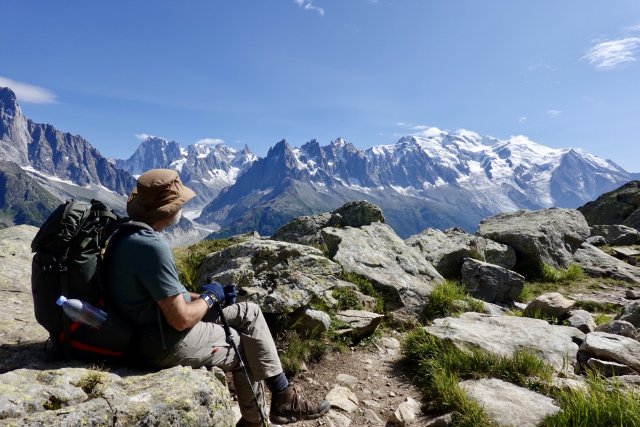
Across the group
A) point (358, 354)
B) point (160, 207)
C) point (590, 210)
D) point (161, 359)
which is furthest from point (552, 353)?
point (590, 210)

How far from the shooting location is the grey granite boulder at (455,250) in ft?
58.4

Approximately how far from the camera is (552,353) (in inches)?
349

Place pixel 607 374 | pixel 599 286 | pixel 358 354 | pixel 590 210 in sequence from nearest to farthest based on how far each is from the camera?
pixel 607 374 → pixel 358 354 → pixel 599 286 → pixel 590 210

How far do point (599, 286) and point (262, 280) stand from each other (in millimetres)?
16863

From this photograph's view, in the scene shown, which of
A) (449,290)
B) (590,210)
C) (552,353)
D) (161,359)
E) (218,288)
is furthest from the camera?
(590,210)

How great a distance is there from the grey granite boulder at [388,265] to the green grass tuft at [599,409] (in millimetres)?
6136

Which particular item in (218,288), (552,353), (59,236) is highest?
(59,236)

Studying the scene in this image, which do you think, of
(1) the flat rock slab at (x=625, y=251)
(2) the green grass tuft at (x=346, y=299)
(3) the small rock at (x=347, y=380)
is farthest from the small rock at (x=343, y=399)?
(1) the flat rock slab at (x=625, y=251)

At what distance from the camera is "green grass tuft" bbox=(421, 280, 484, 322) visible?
40.5 ft

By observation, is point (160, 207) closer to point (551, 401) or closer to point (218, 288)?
point (218, 288)

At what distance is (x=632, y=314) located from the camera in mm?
11305

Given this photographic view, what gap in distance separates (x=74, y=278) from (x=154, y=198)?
1497mm

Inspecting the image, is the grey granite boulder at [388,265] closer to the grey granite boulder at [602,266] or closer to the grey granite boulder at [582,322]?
the grey granite boulder at [582,322]

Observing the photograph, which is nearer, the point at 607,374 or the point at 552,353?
the point at 607,374
